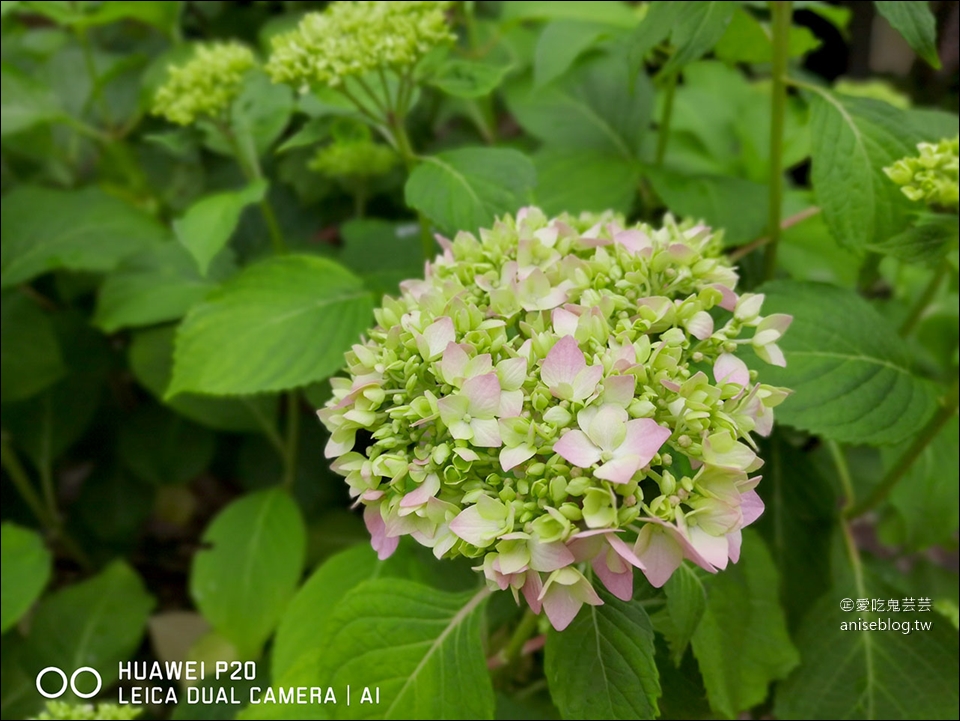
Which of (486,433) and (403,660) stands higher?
(486,433)

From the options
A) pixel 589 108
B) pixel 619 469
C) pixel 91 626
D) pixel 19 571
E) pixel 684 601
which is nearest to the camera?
pixel 619 469

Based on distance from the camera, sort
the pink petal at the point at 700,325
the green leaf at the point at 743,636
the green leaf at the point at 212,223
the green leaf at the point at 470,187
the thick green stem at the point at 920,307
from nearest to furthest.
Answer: the pink petal at the point at 700,325, the green leaf at the point at 743,636, the green leaf at the point at 470,187, the green leaf at the point at 212,223, the thick green stem at the point at 920,307

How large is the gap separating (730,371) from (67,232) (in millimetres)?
879

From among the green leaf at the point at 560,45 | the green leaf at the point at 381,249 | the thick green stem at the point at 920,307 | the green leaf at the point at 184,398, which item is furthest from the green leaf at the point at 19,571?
the thick green stem at the point at 920,307

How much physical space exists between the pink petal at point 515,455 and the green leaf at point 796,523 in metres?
0.52

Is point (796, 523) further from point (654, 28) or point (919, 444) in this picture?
point (654, 28)

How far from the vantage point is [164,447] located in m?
1.19

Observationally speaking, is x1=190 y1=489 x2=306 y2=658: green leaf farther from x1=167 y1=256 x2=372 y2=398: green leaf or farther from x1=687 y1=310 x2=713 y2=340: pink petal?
x1=687 y1=310 x2=713 y2=340: pink petal

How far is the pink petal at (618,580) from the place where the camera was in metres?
0.43

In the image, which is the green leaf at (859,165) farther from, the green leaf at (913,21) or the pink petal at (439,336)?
the pink petal at (439,336)

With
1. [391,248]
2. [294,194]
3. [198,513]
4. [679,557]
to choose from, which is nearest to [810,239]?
[391,248]

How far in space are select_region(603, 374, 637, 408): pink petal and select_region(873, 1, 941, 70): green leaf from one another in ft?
1.66

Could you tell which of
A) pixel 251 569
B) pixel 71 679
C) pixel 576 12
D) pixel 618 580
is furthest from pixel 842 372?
pixel 71 679

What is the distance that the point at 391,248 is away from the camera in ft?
3.23
